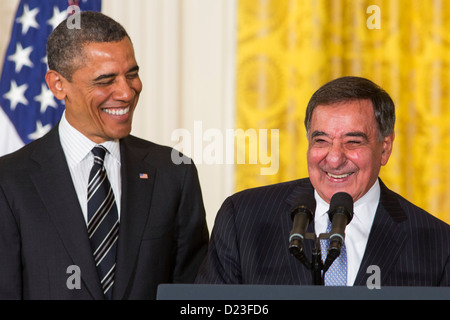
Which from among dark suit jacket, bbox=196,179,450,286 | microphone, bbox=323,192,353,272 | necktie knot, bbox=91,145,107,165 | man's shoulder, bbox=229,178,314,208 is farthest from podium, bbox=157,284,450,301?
necktie knot, bbox=91,145,107,165

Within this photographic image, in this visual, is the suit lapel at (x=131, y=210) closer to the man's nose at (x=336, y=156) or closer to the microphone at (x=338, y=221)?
the man's nose at (x=336, y=156)

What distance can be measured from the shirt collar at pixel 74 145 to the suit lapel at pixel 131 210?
9cm

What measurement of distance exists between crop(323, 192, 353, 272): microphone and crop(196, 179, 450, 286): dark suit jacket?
1.46 ft

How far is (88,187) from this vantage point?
2254 mm

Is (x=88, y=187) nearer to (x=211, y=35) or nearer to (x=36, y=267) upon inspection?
(x=36, y=267)

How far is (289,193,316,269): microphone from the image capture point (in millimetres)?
1458

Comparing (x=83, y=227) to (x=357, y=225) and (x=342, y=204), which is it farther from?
(x=342, y=204)

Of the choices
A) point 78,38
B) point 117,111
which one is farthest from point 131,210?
point 78,38

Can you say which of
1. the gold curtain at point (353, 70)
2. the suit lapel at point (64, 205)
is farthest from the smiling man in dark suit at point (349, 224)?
the gold curtain at point (353, 70)

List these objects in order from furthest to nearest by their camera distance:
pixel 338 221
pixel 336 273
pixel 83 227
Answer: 1. pixel 83 227
2. pixel 336 273
3. pixel 338 221

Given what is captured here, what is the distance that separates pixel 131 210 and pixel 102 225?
0.34 feet

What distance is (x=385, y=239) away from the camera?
2.03 meters

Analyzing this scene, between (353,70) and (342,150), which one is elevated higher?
(353,70)

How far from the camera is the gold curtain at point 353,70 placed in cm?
382
